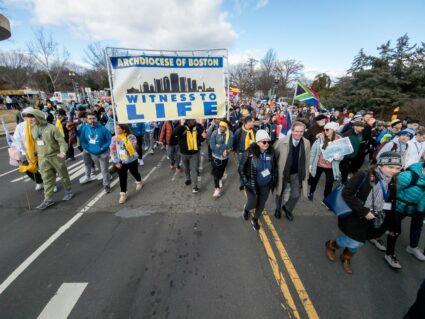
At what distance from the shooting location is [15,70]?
38.6 m

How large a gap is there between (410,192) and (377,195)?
0.81 m

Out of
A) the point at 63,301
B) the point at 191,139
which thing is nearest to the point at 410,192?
the point at 191,139

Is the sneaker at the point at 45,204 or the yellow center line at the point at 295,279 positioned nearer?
the yellow center line at the point at 295,279

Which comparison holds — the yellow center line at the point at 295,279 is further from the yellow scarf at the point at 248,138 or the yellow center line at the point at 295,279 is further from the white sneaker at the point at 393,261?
the yellow scarf at the point at 248,138

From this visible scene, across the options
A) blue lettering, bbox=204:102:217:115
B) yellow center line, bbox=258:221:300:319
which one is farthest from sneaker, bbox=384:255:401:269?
blue lettering, bbox=204:102:217:115

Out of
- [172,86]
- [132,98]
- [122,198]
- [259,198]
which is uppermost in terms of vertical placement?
[172,86]

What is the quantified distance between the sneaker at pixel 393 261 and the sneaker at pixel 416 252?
0.51 m

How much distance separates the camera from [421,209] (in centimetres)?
282

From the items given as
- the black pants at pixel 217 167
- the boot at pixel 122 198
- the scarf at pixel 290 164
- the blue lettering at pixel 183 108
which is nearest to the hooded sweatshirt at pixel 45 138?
the boot at pixel 122 198

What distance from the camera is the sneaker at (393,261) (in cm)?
288

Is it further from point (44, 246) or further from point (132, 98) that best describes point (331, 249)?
point (44, 246)

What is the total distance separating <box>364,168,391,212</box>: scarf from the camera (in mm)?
2420

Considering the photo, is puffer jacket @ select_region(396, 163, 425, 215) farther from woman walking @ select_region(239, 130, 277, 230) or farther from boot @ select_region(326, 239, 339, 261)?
woman walking @ select_region(239, 130, 277, 230)

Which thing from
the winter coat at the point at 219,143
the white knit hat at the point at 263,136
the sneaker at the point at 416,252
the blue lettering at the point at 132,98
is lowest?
the sneaker at the point at 416,252
